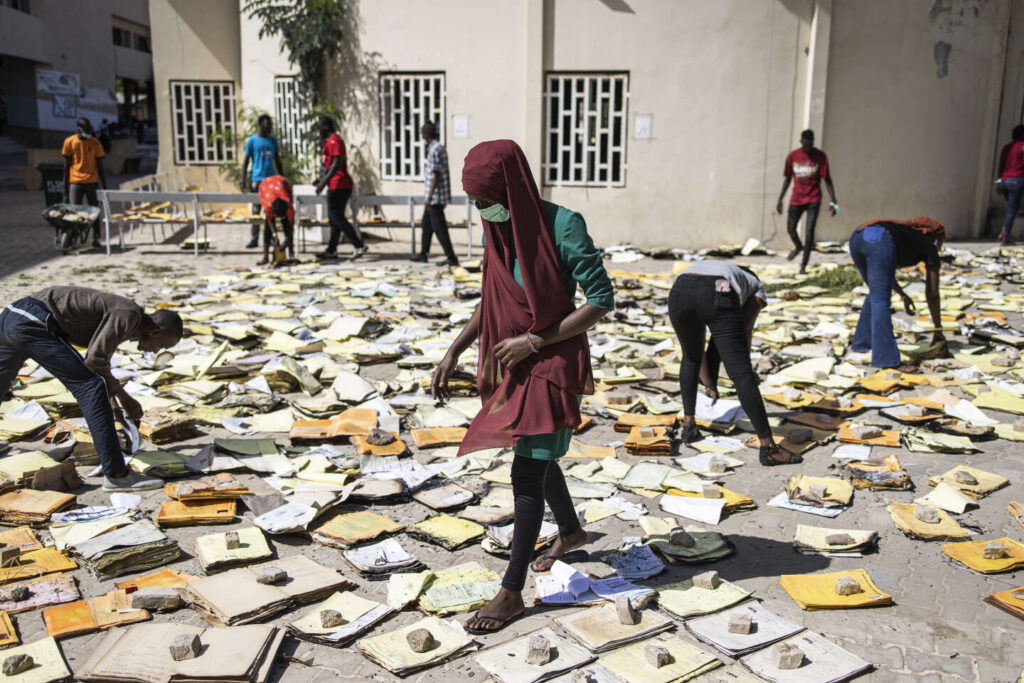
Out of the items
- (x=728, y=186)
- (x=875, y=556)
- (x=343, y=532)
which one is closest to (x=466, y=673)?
(x=343, y=532)

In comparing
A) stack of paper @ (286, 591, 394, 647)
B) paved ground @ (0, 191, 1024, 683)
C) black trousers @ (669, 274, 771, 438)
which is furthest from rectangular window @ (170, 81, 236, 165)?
stack of paper @ (286, 591, 394, 647)

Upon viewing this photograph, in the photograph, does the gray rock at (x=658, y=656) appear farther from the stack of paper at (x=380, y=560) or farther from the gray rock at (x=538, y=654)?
the stack of paper at (x=380, y=560)

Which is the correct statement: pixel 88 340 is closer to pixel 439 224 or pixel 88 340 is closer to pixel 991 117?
pixel 439 224

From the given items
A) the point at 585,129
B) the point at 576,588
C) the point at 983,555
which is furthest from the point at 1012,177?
the point at 576,588

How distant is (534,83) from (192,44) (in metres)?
7.20

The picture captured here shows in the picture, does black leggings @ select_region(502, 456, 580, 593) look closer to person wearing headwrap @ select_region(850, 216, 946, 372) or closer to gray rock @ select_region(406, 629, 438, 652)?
gray rock @ select_region(406, 629, 438, 652)

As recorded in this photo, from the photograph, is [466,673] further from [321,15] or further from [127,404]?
[321,15]

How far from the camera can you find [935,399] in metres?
6.33

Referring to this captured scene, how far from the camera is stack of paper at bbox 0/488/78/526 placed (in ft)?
14.2

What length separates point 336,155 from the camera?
11859 millimetres

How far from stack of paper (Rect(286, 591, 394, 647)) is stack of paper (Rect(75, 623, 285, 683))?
0.11m

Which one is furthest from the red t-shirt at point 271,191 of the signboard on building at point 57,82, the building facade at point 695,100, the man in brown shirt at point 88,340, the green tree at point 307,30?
the signboard on building at point 57,82

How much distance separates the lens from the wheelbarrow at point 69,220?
12.1 m

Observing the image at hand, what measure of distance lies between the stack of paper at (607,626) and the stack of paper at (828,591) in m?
0.61
